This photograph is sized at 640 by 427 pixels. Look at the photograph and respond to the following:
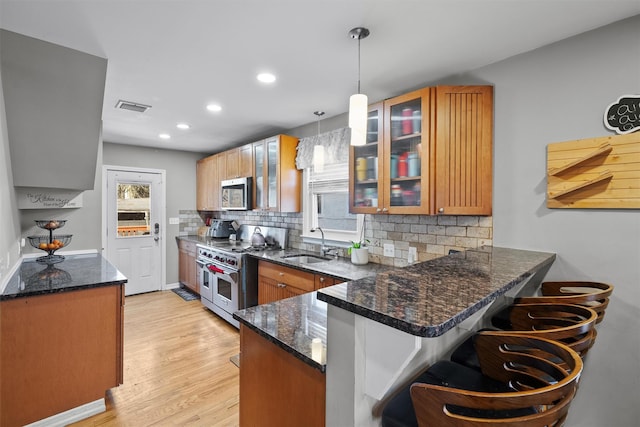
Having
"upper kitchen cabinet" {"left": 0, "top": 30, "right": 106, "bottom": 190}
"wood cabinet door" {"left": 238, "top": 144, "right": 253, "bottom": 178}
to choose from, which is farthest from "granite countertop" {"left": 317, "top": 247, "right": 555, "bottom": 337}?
"wood cabinet door" {"left": 238, "top": 144, "right": 253, "bottom": 178}

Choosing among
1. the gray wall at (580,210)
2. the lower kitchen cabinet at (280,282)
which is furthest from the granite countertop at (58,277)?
the gray wall at (580,210)

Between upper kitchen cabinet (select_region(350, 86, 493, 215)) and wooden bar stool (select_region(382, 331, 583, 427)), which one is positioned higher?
upper kitchen cabinet (select_region(350, 86, 493, 215))

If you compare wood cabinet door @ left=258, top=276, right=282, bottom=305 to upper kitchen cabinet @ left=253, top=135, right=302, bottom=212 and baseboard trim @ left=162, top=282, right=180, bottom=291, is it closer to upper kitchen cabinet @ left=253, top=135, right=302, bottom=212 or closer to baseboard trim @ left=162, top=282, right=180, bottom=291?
upper kitchen cabinet @ left=253, top=135, right=302, bottom=212

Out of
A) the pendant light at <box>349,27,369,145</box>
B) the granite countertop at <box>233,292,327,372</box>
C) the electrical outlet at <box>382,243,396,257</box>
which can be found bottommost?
the granite countertop at <box>233,292,327,372</box>

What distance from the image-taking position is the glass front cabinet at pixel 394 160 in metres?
2.15

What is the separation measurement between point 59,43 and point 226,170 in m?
2.69

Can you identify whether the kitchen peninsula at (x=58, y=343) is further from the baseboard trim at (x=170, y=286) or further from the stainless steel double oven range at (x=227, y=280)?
the baseboard trim at (x=170, y=286)

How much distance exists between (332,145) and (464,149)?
1.38 metres

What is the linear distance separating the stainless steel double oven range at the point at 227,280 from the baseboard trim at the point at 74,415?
136 cm

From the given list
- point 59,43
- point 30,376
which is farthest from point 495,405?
point 59,43

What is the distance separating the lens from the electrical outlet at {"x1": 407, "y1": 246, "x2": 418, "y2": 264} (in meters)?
2.54

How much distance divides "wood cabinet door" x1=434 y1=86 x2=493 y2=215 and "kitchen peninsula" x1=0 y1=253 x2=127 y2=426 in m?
2.44

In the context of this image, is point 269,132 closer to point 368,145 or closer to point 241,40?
point 368,145

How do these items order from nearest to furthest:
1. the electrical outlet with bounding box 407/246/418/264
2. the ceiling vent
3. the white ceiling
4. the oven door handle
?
the white ceiling < the electrical outlet with bounding box 407/246/418/264 < the ceiling vent < the oven door handle
